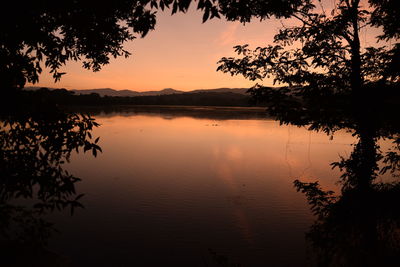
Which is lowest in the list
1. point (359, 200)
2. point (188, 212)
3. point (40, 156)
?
point (188, 212)

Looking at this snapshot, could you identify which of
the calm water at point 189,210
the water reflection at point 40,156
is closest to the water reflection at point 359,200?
the calm water at point 189,210

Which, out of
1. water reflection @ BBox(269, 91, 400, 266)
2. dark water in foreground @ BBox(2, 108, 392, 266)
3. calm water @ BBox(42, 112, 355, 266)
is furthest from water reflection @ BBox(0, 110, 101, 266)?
calm water @ BBox(42, 112, 355, 266)

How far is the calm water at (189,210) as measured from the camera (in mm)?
11336

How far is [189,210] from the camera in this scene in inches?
615

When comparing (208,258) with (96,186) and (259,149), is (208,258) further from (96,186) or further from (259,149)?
(259,149)

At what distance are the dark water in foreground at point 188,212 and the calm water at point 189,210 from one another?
41 millimetres

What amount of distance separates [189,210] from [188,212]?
12.4 inches

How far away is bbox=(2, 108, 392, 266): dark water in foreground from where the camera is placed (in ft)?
36.8

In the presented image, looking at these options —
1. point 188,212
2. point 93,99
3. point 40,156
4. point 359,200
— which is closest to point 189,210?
point 188,212

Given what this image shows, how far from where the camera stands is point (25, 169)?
542 cm

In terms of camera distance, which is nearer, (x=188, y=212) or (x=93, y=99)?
(x=188, y=212)

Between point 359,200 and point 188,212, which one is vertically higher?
point 359,200

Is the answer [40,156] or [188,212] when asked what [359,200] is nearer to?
[188,212]

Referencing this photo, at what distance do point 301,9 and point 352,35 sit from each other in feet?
7.33
